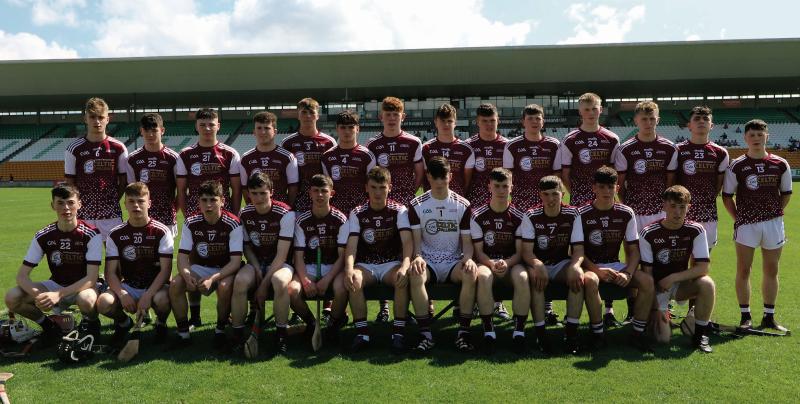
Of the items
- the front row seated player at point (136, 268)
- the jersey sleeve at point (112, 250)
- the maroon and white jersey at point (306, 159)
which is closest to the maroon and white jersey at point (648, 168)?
the maroon and white jersey at point (306, 159)

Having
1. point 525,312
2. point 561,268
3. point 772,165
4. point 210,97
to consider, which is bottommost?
point 525,312

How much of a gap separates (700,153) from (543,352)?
2.38 meters

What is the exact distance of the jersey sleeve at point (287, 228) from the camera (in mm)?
4406

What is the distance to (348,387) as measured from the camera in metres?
3.43

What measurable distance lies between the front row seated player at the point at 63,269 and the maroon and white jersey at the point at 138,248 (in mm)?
139

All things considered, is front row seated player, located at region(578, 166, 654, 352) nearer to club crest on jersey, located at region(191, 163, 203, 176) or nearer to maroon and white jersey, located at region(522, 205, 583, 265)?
maroon and white jersey, located at region(522, 205, 583, 265)

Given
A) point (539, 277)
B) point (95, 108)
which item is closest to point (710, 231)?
point (539, 277)

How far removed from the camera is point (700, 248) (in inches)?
166

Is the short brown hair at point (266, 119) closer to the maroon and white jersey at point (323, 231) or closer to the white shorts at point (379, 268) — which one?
the maroon and white jersey at point (323, 231)

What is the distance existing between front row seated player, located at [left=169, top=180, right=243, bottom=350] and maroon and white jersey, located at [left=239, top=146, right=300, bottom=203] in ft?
2.12

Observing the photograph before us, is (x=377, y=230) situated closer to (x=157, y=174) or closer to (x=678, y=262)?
(x=157, y=174)

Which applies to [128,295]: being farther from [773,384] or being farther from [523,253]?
[773,384]

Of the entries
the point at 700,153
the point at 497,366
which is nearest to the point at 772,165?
the point at 700,153

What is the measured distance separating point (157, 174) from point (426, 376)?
319cm
